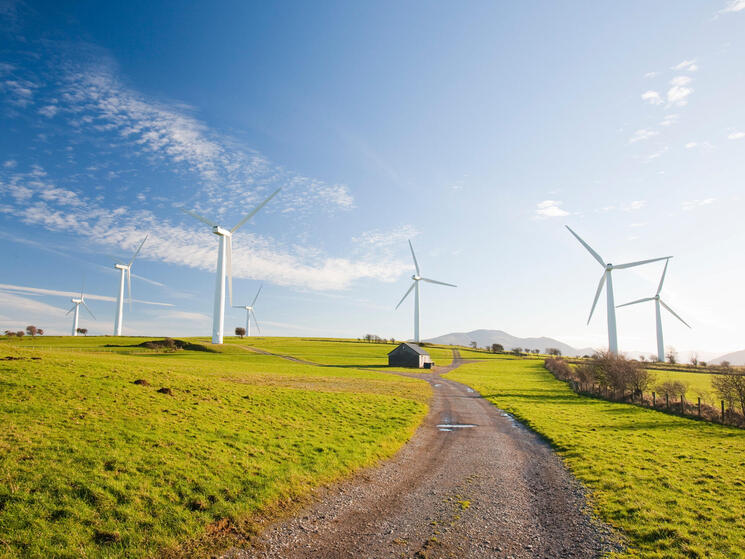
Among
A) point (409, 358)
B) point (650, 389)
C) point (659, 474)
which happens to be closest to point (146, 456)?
point (659, 474)

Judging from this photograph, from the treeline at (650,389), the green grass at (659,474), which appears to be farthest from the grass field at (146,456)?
the treeline at (650,389)

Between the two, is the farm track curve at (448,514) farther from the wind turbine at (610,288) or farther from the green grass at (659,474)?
the wind turbine at (610,288)

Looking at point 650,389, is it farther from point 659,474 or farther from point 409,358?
point 409,358

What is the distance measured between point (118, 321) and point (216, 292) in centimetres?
6896

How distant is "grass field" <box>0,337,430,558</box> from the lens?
1117 cm

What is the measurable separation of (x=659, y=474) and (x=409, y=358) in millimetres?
81851

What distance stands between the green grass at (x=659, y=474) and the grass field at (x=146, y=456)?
10336 millimetres

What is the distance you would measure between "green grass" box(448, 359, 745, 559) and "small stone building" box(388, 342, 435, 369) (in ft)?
200

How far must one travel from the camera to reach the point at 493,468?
1934 cm

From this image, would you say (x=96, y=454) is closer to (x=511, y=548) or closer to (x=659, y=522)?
(x=511, y=548)

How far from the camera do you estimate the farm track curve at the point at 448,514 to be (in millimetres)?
11273

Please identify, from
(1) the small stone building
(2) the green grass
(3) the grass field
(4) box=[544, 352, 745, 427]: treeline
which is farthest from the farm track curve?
(1) the small stone building

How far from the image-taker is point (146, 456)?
15602mm

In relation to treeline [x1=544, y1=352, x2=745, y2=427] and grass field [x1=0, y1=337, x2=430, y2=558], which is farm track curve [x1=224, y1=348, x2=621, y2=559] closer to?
grass field [x1=0, y1=337, x2=430, y2=558]
